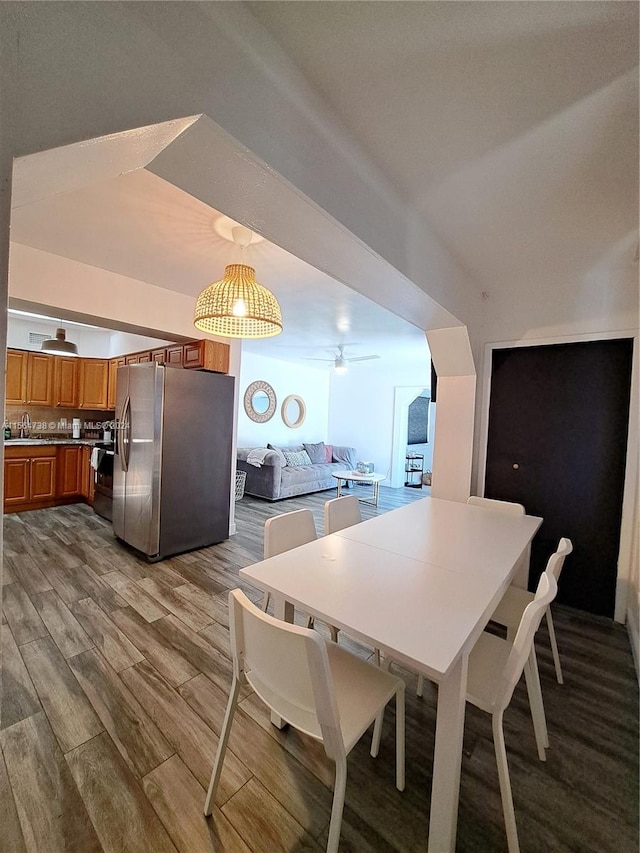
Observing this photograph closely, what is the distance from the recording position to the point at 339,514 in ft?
7.24

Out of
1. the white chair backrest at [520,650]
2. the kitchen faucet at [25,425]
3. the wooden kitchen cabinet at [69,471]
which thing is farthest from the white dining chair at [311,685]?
the kitchen faucet at [25,425]

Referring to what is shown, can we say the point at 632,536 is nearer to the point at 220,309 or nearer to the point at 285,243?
the point at 285,243

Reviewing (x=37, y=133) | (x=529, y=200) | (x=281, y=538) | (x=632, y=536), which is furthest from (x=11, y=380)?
(x=632, y=536)

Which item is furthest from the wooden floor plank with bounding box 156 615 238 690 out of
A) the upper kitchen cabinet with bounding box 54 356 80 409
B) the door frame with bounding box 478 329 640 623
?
the upper kitchen cabinet with bounding box 54 356 80 409

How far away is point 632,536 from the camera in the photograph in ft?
7.59

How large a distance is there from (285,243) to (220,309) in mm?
694

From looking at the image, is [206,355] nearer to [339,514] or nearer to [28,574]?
[339,514]

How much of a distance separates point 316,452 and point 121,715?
5.44 metres

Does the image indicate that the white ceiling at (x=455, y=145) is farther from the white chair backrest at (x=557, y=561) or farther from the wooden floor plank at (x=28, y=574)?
the wooden floor plank at (x=28, y=574)

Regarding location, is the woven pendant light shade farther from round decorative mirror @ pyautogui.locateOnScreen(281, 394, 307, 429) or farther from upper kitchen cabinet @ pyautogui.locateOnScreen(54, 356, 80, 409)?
round decorative mirror @ pyautogui.locateOnScreen(281, 394, 307, 429)

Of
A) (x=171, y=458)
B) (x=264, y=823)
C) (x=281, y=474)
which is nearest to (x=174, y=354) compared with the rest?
(x=171, y=458)

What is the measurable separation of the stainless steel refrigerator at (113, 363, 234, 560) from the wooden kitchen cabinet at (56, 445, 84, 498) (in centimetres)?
181

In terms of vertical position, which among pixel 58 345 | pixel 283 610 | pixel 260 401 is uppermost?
pixel 58 345

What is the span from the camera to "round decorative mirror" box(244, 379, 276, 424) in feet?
20.8
